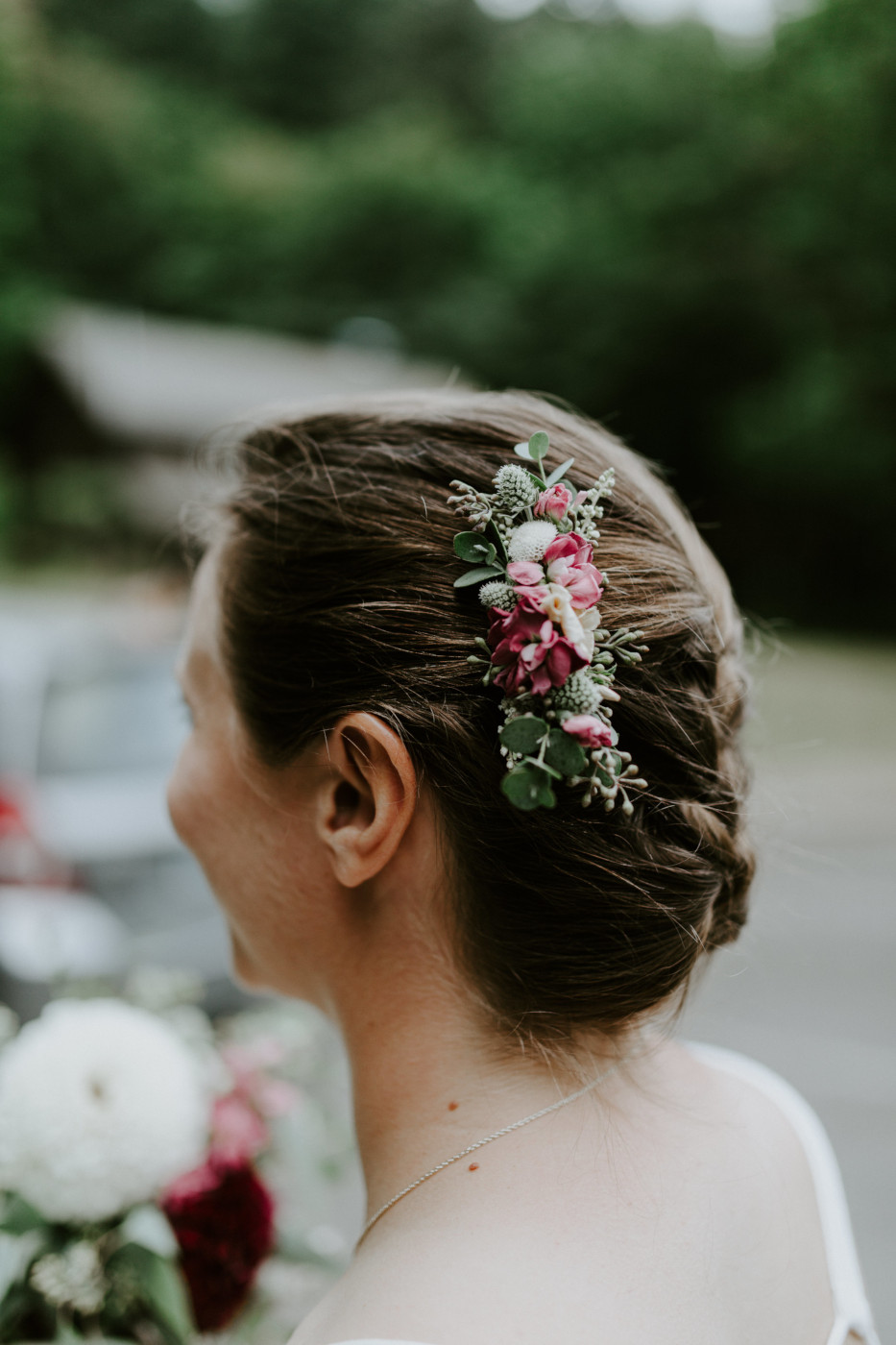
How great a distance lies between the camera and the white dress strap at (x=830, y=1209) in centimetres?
121

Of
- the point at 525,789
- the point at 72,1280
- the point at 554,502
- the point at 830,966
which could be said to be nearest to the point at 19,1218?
the point at 72,1280

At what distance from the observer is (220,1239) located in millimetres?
1339

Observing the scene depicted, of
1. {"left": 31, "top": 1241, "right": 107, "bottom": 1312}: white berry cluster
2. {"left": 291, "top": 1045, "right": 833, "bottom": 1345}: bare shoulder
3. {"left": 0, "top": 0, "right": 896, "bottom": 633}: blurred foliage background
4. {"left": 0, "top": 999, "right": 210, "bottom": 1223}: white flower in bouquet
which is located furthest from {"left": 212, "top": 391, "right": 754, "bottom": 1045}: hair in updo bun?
{"left": 0, "top": 0, "right": 896, "bottom": 633}: blurred foliage background

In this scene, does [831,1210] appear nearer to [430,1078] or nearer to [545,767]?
[430,1078]

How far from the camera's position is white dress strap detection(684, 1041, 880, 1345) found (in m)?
1.21

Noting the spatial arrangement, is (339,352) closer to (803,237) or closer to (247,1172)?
(803,237)

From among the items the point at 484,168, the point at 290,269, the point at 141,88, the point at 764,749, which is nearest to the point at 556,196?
the point at 484,168

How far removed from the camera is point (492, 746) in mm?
1083

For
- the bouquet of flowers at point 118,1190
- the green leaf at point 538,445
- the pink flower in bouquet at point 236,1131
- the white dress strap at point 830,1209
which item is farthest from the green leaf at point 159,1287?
the green leaf at point 538,445

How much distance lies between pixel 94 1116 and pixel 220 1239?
238mm

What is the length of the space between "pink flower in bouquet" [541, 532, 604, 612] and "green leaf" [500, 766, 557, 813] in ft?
0.58

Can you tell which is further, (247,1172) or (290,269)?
(290,269)

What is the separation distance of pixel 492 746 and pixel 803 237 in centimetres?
2302

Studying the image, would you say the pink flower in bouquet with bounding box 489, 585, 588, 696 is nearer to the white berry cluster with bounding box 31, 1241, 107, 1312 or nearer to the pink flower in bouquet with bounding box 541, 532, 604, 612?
the pink flower in bouquet with bounding box 541, 532, 604, 612
